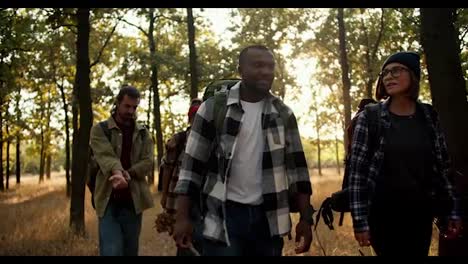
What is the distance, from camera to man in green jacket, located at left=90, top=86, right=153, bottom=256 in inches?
194

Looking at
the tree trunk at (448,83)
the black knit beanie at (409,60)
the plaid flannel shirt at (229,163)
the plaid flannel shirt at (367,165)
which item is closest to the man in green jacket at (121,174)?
the plaid flannel shirt at (229,163)

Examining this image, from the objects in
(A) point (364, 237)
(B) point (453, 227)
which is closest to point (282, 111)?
(A) point (364, 237)

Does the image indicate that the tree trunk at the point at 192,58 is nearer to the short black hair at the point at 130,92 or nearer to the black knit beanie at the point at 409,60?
the short black hair at the point at 130,92

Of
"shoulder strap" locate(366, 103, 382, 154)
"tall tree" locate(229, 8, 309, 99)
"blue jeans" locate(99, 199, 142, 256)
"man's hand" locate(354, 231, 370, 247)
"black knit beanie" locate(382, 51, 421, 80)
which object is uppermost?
"tall tree" locate(229, 8, 309, 99)

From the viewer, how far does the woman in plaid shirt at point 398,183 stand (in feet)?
11.3

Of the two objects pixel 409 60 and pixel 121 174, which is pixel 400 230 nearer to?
pixel 409 60

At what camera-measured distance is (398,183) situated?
3.45 m

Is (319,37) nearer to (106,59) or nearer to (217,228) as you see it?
(106,59)

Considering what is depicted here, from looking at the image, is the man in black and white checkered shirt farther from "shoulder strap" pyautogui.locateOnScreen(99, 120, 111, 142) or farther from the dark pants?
"shoulder strap" pyautogui.locateOnScreen(99, 120, 111, 142)

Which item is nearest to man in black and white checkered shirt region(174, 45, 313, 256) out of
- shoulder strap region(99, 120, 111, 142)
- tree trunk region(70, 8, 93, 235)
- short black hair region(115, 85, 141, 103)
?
short black hair region(115, 85, 141, 103)

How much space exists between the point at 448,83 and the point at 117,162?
3.56 metres

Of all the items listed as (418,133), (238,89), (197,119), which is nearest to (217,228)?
(197,119)

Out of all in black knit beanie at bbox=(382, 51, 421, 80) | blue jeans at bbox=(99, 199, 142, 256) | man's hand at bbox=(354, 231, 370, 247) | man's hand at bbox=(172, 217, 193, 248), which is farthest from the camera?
blue jeans at bbox=(99, 199, 142, 256)

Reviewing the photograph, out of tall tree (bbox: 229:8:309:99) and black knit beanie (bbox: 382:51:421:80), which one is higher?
tall tree (bbox: 229:8:309:99)
